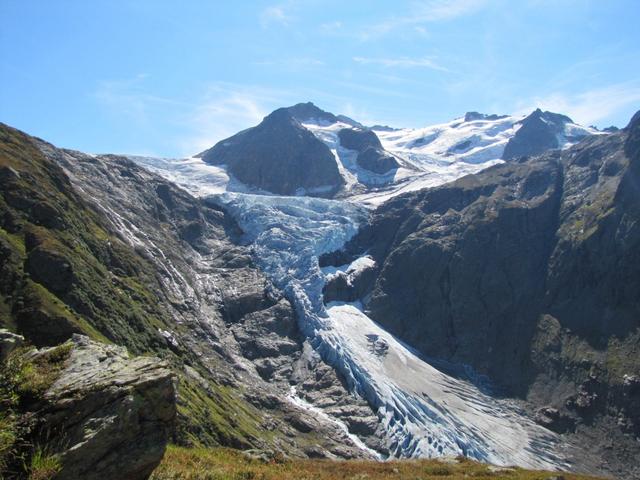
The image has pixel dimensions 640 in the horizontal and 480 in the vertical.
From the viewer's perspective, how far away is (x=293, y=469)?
2473 centimetres

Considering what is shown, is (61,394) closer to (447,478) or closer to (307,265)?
(447,478)

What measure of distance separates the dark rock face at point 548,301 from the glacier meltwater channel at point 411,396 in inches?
323

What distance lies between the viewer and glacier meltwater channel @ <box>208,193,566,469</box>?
126 m

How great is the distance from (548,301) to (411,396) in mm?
55420

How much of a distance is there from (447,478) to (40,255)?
82.0 meters

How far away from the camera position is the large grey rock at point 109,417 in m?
13.7

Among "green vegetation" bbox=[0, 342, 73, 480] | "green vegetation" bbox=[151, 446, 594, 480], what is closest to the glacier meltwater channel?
"green vegetation" bbox=[151, 446, 594, 480]

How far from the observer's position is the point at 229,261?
183625mm

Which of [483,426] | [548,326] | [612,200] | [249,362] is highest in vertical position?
[612,200]

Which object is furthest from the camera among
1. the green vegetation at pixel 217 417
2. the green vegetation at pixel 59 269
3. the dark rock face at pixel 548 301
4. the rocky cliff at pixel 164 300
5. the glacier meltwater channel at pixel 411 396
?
the dark rock face at pixel 548 301

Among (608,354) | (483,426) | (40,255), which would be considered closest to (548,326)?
(608,354)

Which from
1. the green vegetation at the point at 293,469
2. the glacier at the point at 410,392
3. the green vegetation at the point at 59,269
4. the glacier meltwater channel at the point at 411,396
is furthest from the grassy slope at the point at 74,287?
the green vegetation at the point at 293,469

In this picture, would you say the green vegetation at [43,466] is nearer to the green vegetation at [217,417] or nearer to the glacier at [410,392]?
the green vegetation at [217,417]

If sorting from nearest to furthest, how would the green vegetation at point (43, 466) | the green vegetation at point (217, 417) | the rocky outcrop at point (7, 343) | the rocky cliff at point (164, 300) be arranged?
the green vegetation at point (43, 466), the rocky outcrop at point (7, 343), the green vegetation at point (217, 417), the rocky cliff at point (164, 300)
